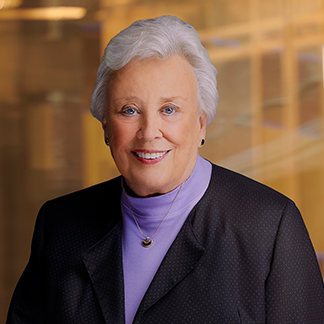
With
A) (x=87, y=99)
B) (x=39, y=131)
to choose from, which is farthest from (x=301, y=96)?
(x=39, y=131)

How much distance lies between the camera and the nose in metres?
1.22

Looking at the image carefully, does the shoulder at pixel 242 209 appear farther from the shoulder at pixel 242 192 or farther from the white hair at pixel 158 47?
the white hair at pixel 158 47

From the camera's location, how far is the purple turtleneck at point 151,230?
1308mm

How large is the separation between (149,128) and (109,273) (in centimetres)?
43

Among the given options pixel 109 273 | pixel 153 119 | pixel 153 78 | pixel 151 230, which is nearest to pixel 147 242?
pixel 151 230

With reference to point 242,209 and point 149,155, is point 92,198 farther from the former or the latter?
point 242,209

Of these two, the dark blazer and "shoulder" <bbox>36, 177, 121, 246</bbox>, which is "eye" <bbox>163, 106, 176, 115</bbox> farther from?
"shoulder" <bbox>36, 177, 121, 246</bbox>

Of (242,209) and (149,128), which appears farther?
(242,209)

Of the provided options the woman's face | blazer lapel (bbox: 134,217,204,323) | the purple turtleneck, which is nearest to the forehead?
the woman's face

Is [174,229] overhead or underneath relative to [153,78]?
underneath

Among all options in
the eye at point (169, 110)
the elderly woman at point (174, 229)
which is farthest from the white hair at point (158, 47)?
the eye at point (169, 110)

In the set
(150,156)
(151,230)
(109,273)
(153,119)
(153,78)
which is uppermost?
(153,78)

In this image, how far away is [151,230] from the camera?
135 cm

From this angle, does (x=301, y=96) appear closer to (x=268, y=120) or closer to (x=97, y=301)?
(x=268, y=120)
